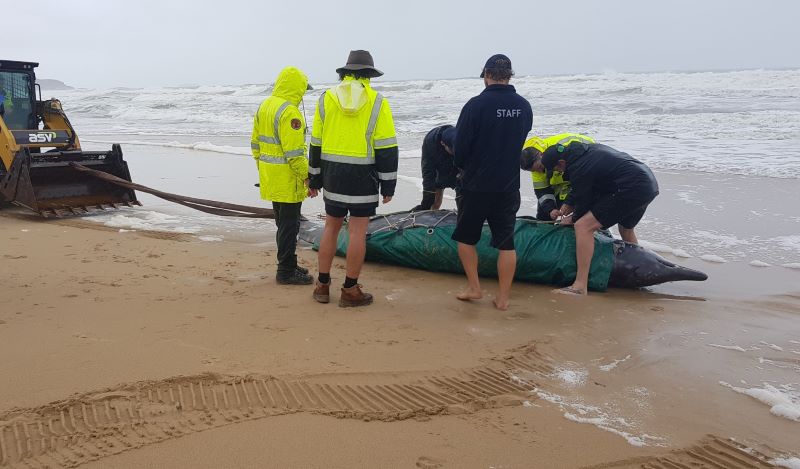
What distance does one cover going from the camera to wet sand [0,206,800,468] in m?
2.61

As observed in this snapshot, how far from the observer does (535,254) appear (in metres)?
5.37

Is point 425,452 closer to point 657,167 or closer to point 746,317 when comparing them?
point 746,317

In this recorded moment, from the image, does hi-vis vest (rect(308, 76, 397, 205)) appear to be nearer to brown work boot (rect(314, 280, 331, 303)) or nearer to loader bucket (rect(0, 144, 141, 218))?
brown work boot (rect(314, 280, 331, 303))

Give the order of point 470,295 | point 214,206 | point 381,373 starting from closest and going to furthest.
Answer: point 381,373 < point 470,295 < point 214,206

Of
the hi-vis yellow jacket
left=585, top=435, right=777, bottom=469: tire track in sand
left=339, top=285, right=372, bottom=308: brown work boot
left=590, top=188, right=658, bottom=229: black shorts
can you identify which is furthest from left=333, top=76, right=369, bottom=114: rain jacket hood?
left=585, top=435, right=777, bottom=469: tire track in sand

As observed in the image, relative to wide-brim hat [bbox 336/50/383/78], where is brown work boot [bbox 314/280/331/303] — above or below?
below

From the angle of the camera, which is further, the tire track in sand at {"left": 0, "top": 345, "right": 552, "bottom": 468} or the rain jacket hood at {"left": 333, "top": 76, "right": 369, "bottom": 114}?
the rain jacket hood at {"left": 333, "top": 76, "right": 369, "bottom": 114}

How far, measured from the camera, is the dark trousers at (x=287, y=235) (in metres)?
5.03

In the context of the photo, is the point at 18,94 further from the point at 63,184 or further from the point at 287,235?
the point at 287,235

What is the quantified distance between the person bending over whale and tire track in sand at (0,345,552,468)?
1.86 meters

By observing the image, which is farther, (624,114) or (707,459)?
(624,114)

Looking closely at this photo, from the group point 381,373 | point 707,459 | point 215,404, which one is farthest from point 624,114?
point 215,404

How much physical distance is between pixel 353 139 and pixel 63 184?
5800 mm

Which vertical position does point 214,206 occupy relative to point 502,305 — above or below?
above
